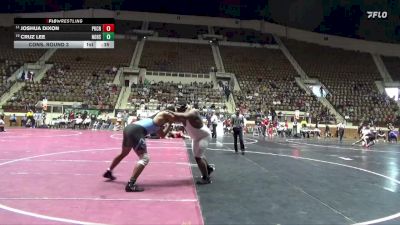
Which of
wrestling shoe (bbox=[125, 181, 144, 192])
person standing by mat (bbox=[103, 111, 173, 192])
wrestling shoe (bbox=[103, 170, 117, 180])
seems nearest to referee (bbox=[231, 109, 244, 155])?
wrestling shoe (bbox=[103, 170, 117, 180])

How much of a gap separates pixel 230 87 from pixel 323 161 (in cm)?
2462

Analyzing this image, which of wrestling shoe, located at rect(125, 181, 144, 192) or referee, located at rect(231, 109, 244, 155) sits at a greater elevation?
referee, located at rect(231, 109, 244, 155)

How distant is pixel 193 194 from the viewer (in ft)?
22.0

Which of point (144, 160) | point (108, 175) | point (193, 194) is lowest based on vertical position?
point (193, 194)

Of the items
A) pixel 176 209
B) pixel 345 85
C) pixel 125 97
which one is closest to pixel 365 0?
pixel 345 85

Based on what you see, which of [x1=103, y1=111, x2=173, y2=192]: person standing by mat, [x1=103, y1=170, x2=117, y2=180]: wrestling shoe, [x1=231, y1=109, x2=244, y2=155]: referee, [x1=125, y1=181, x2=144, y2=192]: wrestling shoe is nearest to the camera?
[x1=125, y1=181, x2=144, y2=192]: wrestling shoe

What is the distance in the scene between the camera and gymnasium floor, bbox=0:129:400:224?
5293 mm

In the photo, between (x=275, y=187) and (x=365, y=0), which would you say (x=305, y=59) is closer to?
(x=365, y=0)

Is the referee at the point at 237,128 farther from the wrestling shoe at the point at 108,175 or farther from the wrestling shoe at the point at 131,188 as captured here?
the wrestling shoe at the point at 131,188
